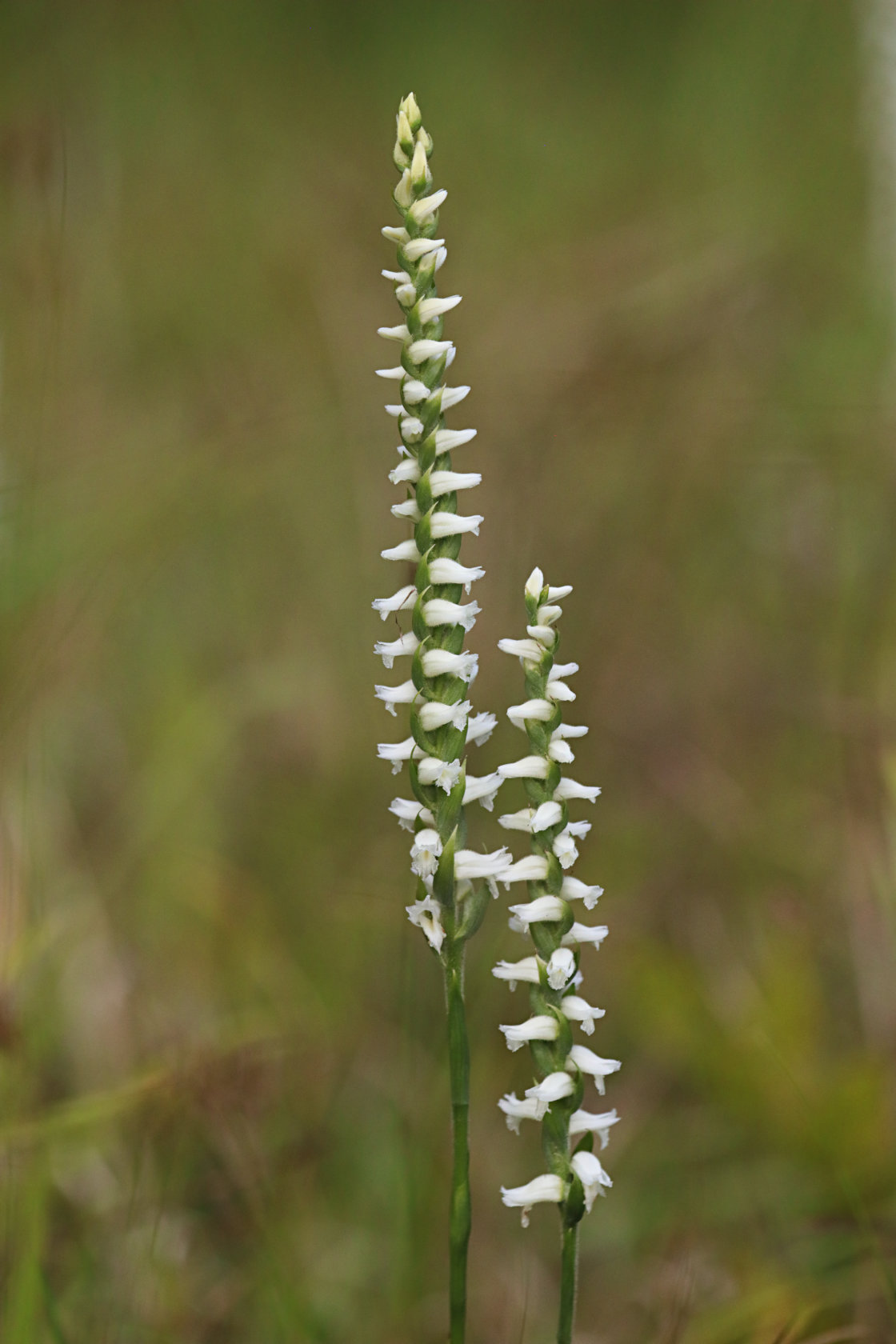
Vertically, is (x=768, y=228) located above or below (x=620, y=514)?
above

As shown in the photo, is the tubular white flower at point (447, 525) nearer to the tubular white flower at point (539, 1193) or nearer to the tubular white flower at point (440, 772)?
the tubular white flower at point (440, 772)

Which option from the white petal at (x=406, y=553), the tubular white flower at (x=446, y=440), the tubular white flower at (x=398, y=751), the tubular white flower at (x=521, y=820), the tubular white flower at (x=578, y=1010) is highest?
the tubular white flower at (x=446, y=440)

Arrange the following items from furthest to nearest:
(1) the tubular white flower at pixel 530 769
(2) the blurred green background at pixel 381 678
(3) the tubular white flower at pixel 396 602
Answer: (2) the blurred green background at pixel 381 678
(3) the tubular white flower at pixel 396 602
(1) the tubular white flower at pixel 530 769

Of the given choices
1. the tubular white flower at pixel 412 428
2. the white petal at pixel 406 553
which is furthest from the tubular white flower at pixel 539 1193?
the tubular white flower at pixel 412 428

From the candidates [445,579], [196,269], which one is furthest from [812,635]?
[196,269]

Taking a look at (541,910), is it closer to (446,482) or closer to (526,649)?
(526,649)

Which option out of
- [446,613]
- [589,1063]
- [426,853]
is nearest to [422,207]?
[446,613]

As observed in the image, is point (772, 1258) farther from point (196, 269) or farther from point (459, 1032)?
point (196, 269)
